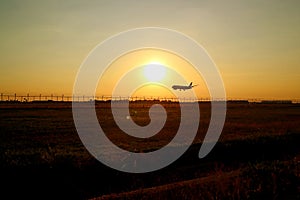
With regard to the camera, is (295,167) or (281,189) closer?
(281,189)

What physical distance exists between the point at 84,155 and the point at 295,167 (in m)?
9.32

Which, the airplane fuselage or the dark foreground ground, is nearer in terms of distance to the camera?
the dark foreground ground

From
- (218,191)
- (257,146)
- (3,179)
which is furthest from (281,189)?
(257,146)

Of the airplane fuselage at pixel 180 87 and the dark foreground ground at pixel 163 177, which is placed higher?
the airplane fuselage at pixel 180 87

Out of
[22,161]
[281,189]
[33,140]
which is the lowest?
[281,189]

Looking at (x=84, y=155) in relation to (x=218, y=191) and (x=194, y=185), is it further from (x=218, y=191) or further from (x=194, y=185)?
(x=218, y=191)

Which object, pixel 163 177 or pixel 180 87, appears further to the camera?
pixel 180 87

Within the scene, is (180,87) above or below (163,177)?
above

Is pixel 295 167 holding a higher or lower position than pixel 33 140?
lower

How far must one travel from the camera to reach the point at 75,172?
1474 centimetres

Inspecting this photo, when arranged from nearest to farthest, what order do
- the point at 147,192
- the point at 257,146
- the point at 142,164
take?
the point at 147,192 < the point at 142,164 < the point at 257,146

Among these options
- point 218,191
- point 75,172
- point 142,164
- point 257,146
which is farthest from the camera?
point 257,146

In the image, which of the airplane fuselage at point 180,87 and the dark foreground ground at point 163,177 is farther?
the airplane fuselage at point 180,87

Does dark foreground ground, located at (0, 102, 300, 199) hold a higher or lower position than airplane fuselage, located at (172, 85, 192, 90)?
lower
